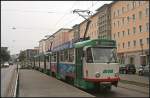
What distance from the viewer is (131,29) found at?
70.6m

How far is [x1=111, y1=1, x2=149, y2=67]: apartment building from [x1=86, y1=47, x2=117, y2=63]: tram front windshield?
45.5 metres

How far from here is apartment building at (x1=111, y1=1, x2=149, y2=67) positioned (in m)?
63.9

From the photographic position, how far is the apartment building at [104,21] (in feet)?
279

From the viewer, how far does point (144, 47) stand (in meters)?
64.0

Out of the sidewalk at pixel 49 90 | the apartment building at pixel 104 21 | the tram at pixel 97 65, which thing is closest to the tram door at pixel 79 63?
the tram at pixel 97 65

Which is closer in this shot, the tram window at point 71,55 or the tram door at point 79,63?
the tram door at point 79,63

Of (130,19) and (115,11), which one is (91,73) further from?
(115,11)

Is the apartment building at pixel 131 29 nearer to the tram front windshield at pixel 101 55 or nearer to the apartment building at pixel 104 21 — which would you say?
the apartment building at pixel 104 21

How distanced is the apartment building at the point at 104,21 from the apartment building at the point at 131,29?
6.86 feet

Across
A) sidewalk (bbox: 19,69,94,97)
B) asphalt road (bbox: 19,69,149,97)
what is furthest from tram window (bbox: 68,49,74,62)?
asphalt road (bbox: 19,69,149,97)

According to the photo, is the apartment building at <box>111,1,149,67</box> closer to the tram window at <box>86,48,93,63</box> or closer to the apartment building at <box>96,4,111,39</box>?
the apartment building at <box>96,4,111,39</box>

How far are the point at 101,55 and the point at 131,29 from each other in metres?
54.0

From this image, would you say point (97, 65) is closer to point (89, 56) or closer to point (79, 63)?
point (89, 56)

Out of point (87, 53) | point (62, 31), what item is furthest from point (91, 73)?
point (62, 31)
